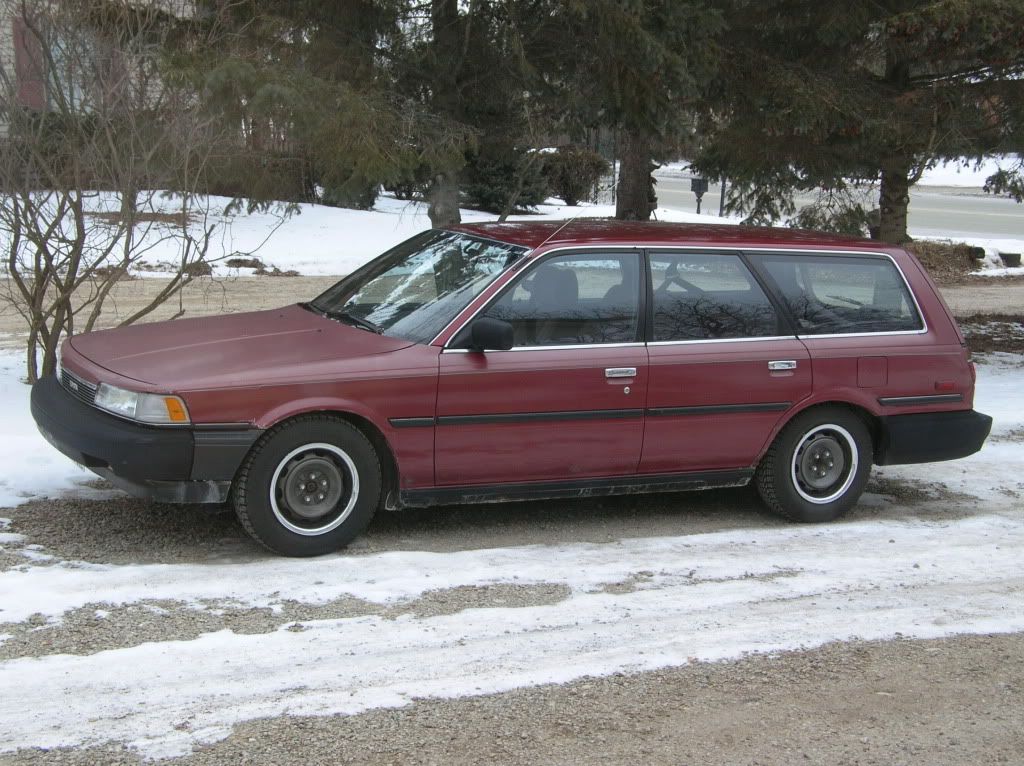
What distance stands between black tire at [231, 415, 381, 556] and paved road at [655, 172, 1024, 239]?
21752 millimetres

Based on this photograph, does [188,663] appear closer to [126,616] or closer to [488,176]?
[126,616]

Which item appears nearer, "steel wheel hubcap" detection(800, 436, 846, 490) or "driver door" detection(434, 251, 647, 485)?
"driver door" detection(434, 251, 647, 485)

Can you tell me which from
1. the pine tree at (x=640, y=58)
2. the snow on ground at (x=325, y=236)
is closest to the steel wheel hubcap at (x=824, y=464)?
the pine tree at (x=640, y=58)

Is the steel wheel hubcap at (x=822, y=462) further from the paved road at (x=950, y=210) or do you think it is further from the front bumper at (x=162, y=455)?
the paved road at (x=950, y=210)

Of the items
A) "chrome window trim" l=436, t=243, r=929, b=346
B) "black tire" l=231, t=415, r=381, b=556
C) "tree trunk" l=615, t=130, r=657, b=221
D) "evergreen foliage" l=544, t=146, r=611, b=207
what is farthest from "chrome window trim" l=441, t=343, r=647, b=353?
"evergreen foliage" l=544, t=146, r=611, b=207

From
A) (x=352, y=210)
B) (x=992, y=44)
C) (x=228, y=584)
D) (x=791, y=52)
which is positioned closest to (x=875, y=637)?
(x=228, y=584)

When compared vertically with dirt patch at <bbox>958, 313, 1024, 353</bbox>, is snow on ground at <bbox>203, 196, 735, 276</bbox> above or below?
above

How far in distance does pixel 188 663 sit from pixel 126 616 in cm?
52

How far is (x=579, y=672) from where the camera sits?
4.59 m

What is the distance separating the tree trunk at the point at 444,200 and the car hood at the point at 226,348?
14.0 ft

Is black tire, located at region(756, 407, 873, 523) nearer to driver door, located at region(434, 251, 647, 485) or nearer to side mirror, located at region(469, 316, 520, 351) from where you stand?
driver door, located at region(434, 251, 647, 485)

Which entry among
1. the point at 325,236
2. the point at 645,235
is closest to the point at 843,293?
the point at 645,235

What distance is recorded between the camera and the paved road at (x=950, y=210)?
28.1 meters

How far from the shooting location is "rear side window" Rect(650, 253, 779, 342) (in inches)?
A: 251
